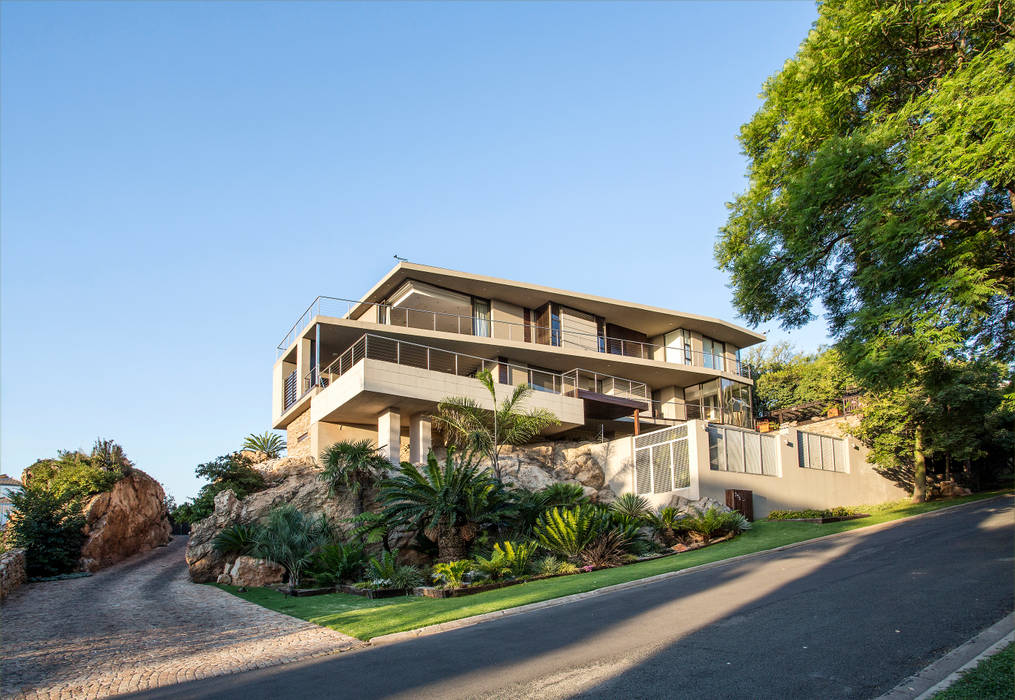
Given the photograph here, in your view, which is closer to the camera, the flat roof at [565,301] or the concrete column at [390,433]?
the concrete column at [390,433]

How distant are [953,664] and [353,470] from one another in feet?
59.2

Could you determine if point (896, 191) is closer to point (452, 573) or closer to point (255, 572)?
point (452, 573)

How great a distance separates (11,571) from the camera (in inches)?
653

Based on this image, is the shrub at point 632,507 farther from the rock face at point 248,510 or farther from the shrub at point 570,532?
the rock face at point 248,510

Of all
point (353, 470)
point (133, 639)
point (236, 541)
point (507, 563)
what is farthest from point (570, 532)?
point (133, 639)

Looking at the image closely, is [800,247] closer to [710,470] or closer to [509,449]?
[710,470]

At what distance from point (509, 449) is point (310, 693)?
69.7ft

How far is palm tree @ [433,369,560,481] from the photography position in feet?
78.3

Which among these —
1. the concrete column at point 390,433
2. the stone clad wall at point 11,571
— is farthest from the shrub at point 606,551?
the stone clad wall at point 11,571

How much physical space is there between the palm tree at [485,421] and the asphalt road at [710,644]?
1114cm

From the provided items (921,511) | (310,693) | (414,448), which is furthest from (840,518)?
(310,693)

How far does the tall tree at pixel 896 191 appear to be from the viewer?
35.9 feet

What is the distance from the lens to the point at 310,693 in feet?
25.3

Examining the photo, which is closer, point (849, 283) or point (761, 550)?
point (849, 283)
